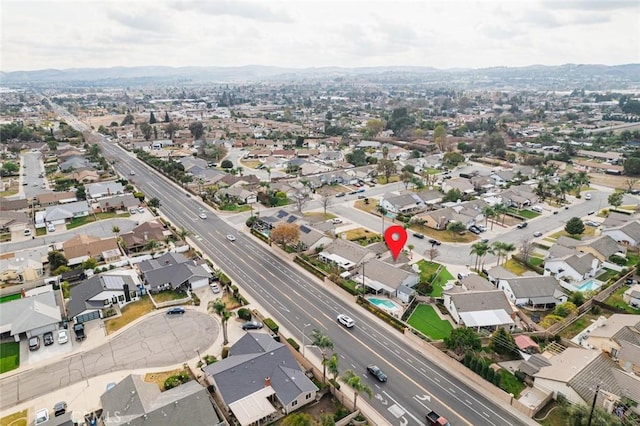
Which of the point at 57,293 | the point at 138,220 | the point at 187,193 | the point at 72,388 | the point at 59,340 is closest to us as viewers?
the point at 72,388

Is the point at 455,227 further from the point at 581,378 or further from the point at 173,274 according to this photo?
the point at 173,274

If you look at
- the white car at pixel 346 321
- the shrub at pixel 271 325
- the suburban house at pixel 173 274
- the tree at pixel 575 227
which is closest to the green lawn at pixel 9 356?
the suburban house at pixel 173 274

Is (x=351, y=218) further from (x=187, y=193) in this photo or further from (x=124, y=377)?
(x=124, y=377)

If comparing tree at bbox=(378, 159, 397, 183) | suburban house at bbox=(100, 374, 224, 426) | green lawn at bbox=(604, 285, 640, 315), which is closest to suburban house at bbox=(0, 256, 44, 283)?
suburban house at bbox=(100, 374, 224, 426)

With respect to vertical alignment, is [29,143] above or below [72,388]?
above

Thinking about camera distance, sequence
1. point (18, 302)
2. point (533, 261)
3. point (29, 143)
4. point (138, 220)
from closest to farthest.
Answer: point (18, 302)
point (533, 261)
point (138, 220)
point (29, 143)

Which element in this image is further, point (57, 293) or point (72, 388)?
point (57, 293)

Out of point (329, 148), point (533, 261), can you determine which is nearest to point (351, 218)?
point (533, 261)
